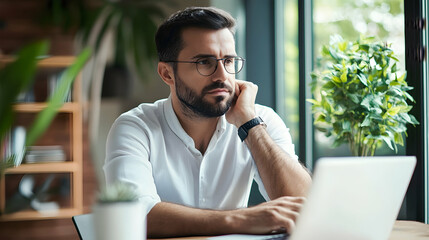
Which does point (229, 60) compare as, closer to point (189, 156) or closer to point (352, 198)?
point (189, 156)

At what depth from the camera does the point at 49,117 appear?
75 centimetres

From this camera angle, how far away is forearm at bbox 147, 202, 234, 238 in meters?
1.35

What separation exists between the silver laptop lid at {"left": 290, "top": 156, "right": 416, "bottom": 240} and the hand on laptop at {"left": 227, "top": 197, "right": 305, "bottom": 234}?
25cm

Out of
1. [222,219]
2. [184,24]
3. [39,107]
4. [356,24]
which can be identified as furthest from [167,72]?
[39,107]

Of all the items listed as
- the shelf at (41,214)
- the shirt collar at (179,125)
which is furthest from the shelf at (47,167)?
the shirt collar at (179,125)

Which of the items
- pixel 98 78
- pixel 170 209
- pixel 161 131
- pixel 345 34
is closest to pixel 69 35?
pixel 98 78

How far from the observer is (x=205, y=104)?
196 cm

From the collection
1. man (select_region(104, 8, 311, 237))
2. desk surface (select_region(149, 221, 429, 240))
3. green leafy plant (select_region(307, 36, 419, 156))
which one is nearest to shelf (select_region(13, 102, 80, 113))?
man (select_region(104, 8, 311, 237))

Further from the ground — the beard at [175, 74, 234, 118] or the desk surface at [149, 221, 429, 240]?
the beard at [175, 74, 234, 118]

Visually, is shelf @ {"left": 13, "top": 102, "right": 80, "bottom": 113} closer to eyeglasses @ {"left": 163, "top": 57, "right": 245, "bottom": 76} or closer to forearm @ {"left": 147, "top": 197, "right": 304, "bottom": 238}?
eyeglasses @ {"left": 163, "top": 57, "right": 245, "bottom": 76}

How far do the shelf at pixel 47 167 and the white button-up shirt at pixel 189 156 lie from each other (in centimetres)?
248

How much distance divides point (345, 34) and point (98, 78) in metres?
1.99

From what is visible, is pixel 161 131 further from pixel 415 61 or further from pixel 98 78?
pixel 98 78

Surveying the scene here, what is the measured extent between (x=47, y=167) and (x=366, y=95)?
2861 millimetres
